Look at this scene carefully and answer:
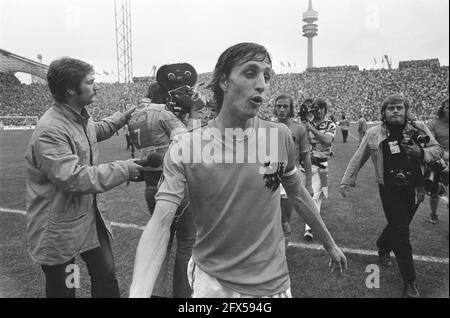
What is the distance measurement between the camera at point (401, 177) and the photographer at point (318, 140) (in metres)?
1.85

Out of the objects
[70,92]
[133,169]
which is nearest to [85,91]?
[70,92]

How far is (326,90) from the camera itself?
158 feet

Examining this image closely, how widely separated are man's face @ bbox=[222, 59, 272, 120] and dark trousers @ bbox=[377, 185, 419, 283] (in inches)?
103

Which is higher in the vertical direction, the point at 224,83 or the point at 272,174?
the point at 224,83

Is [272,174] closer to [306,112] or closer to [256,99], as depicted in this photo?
[256,99]

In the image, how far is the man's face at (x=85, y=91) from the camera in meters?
2.57

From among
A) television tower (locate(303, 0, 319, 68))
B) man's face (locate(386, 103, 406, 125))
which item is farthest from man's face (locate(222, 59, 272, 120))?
television tower (locate(303, 0, 319, 68))

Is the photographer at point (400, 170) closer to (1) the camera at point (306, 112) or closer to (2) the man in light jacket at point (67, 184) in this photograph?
(1) the camera at point (306, 112)

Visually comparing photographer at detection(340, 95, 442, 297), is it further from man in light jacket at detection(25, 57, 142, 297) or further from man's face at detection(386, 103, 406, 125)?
man in light jacket at detection(25, 57, 142, 297)

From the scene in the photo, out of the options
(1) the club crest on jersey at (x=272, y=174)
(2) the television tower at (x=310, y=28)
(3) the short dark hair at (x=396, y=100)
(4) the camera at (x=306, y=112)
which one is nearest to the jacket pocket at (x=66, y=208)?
(1) the club crest on jersey at (x=272, y=174)

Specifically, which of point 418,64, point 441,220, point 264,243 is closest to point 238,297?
point 264,243

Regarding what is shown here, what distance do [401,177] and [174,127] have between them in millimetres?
2363

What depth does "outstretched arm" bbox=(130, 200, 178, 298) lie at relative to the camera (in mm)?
1292
